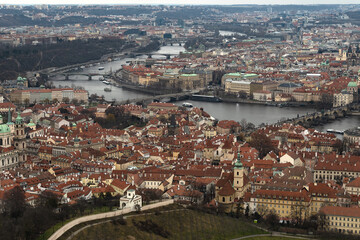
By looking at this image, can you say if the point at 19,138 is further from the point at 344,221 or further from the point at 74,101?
the point at 74,101

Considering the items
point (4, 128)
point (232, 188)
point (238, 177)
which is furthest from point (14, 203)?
point (4, 128)

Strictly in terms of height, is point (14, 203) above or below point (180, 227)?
above

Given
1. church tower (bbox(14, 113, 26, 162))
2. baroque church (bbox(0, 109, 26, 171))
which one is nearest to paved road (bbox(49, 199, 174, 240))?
baroque church (bbox(0, 109, 26, 171))

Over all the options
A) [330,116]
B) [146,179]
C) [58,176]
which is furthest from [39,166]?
[330,116]

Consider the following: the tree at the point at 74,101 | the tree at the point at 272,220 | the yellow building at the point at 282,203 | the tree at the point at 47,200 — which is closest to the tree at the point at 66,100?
the tree at the point at 74,101

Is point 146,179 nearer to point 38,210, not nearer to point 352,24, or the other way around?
point 38,210

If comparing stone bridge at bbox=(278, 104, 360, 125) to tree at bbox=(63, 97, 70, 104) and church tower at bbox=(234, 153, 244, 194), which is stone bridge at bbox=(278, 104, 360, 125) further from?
church tower at bbox=(234, 153, 244, 194)
